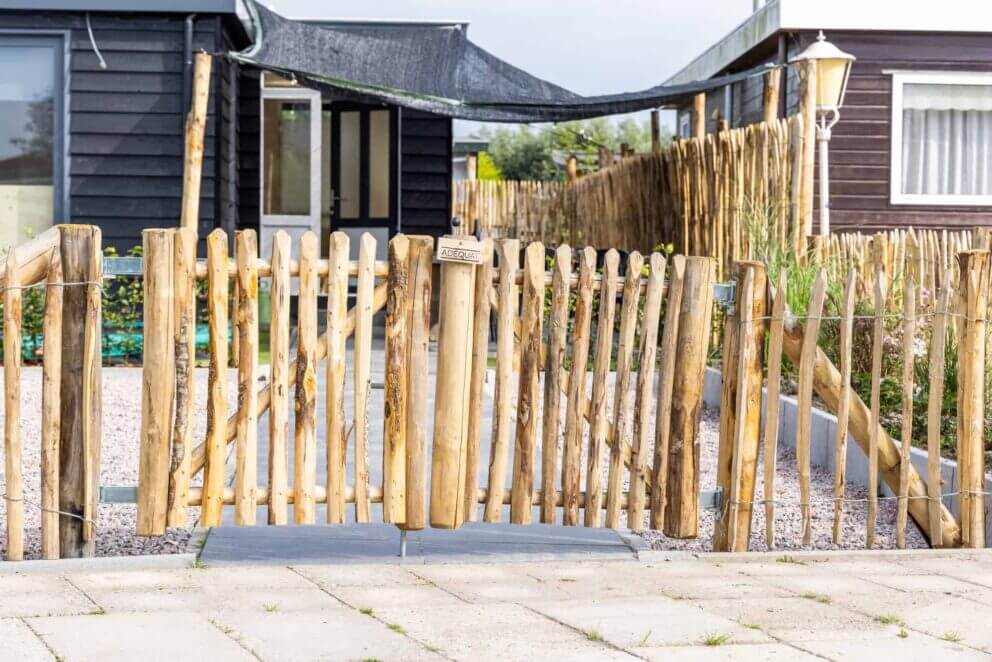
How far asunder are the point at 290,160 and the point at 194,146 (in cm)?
462

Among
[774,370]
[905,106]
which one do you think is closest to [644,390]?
[774,370]

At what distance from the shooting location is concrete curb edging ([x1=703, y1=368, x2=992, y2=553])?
618 centimetres

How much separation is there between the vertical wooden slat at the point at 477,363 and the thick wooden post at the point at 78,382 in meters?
1.30

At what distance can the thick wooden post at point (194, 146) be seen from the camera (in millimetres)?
11211

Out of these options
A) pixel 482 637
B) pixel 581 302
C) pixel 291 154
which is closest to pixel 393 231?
pixel 291 154

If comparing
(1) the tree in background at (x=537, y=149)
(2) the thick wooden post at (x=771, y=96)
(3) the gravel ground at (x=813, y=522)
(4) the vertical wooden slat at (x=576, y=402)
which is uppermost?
(1) the tree in background at (x=537, y=149)

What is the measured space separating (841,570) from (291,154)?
11.7 m

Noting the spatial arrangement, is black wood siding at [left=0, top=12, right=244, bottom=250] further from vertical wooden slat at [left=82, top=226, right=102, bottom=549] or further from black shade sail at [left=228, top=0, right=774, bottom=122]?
vertical wooden slat at [left=82, top=226, right=102, bottom=549]

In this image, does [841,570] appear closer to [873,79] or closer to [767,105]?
[767,105]

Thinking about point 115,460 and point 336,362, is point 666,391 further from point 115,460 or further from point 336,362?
point 115,460

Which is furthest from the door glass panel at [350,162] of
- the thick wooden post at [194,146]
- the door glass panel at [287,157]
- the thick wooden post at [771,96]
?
the thick wooden post at [771,96]

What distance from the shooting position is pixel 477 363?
5246mm

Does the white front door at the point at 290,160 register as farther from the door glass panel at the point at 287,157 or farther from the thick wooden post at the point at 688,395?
the thick wooden post at the point at 688,395

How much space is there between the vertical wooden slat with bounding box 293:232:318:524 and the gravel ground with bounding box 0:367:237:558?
1.76 ft
